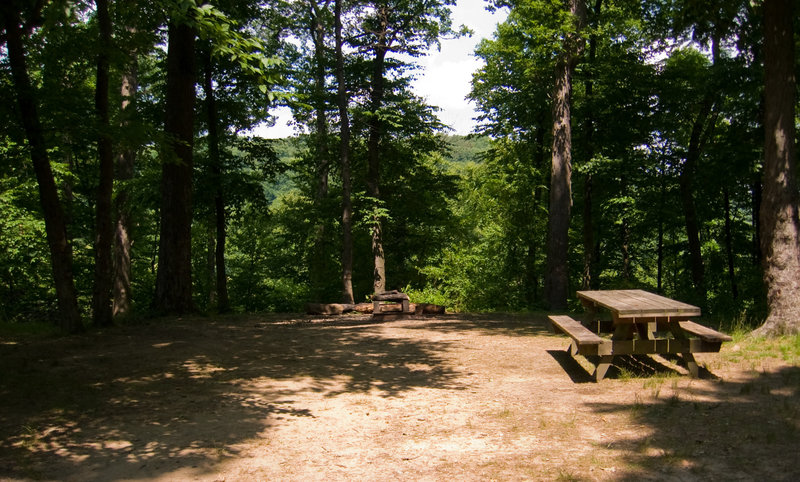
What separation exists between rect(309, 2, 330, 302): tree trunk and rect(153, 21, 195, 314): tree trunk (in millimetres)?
6032

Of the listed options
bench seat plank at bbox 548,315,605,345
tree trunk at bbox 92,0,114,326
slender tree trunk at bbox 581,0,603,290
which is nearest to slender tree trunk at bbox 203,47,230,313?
tree trunk at bbox 92,0,114,326

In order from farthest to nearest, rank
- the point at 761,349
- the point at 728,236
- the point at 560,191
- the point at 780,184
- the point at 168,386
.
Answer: the point at 728,236
the point at 560,191
the point at 780,184
the point at 761,349
the point at 168,386

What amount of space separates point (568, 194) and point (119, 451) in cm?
1224

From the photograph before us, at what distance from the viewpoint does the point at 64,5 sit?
5543mm

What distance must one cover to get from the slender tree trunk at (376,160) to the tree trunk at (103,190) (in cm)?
1003

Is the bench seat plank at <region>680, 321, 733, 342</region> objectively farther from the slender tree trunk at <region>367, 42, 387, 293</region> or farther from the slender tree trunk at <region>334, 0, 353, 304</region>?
the slender tree trunk at <region>367, 42, 387, 293</region>

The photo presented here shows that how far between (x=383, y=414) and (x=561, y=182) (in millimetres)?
10432

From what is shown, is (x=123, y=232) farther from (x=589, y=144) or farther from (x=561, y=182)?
(x=589, y=144)

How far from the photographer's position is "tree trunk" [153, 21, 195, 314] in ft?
37.4

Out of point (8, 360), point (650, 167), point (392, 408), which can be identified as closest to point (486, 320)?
point (392, 408)

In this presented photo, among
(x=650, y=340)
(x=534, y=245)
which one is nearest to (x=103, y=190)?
(x=650, y=340)

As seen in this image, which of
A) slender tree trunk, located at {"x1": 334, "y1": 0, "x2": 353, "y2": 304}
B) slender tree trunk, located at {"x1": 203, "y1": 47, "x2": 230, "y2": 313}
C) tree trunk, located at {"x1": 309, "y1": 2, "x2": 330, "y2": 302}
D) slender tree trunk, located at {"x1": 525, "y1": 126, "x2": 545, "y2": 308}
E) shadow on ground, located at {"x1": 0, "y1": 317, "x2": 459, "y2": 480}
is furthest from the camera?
slender tree trunk, located at {"x1": 525, "y1": 126, "x2": 545, "y2": 308}

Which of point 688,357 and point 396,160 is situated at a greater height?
point 396,160

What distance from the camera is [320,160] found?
67.2 feet
